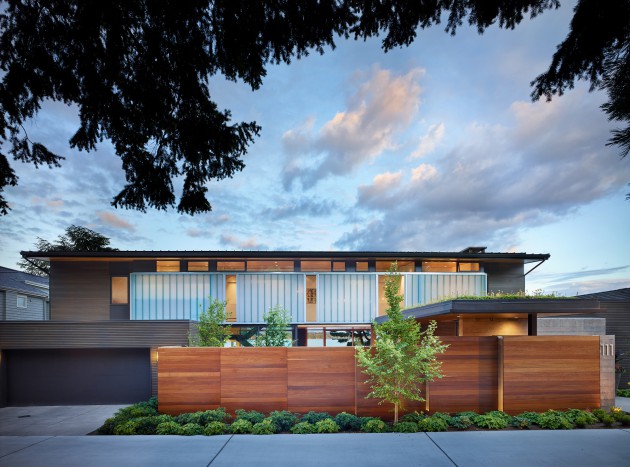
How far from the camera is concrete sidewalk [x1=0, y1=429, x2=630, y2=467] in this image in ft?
23.5

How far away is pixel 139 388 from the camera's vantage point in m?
15.5

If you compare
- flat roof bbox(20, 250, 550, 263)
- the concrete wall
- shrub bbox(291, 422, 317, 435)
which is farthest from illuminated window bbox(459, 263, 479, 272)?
shrub bbox(291, 422, 317, 435)

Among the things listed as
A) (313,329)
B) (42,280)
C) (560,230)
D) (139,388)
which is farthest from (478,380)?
(42,280)

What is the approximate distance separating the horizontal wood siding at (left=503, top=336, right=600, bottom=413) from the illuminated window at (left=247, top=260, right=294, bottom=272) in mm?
10124

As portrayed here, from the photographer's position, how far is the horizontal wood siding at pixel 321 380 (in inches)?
412

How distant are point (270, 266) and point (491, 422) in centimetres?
1146

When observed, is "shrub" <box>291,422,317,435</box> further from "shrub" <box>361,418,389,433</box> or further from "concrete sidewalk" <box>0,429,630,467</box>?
"shrub" <box>361,418,389,433</box>

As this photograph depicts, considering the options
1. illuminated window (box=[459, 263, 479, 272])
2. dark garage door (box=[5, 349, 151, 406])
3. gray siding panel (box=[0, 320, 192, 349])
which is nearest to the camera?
gray siding panel (box=[0, 320, 192, 349])

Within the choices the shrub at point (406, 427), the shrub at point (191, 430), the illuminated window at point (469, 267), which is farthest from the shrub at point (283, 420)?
the illuminated window at point (469, 267)

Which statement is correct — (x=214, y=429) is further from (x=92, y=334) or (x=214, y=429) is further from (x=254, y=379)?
(x=92, y=334)

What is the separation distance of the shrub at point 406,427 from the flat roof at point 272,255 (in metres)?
9.55

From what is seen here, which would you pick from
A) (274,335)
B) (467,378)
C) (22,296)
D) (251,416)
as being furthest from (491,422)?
(22,296)

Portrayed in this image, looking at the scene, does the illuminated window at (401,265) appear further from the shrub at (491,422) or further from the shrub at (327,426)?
the shrub at (327,426)

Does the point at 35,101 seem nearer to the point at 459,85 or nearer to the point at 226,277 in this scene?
the point at 459,85
